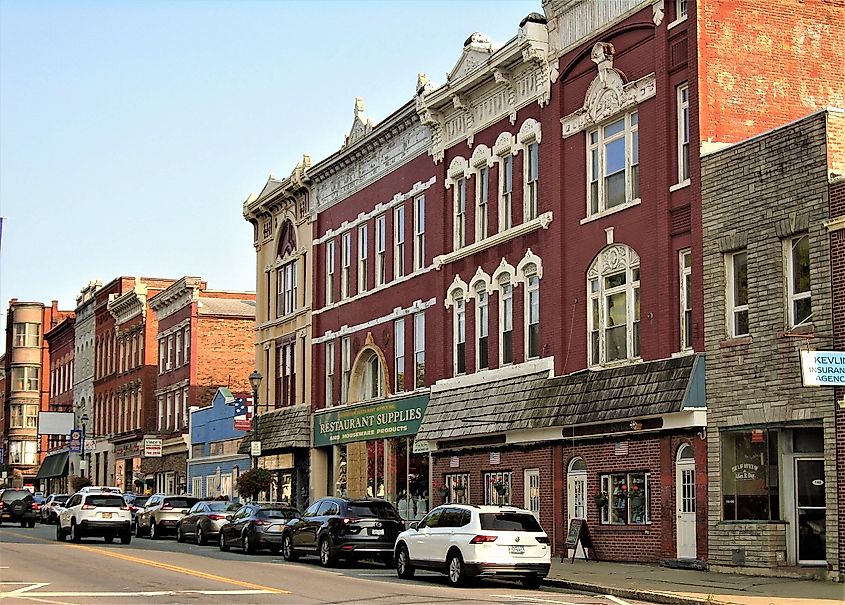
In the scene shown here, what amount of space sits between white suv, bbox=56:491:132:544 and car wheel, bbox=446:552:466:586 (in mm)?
17944

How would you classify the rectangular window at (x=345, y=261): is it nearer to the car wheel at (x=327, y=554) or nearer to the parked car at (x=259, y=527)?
the parked car at (x=259, y=527)

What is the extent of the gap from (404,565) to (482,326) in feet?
39.5

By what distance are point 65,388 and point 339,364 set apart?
54.6 m

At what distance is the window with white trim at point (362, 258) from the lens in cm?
4750

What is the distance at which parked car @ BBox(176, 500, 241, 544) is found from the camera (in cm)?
4144

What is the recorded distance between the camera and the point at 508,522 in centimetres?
2530

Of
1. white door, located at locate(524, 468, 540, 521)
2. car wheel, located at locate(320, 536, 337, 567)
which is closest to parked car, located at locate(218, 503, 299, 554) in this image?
car wheel, located at locate(320, 536, 337, 567)

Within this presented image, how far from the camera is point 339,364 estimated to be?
48.8 m

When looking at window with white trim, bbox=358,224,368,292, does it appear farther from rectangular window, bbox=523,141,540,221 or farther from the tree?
rectangular window, bbox=523,141,540,221

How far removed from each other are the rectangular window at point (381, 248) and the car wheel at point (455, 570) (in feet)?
68.6

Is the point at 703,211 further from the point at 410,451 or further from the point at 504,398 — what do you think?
the point at 410,451

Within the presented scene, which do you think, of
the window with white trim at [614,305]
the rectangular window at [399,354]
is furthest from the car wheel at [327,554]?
the rectangular window at [399,354]

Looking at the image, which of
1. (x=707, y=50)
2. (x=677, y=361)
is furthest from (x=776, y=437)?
(x=707, y=50)

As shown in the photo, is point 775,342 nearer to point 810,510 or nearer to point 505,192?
point 810,510
